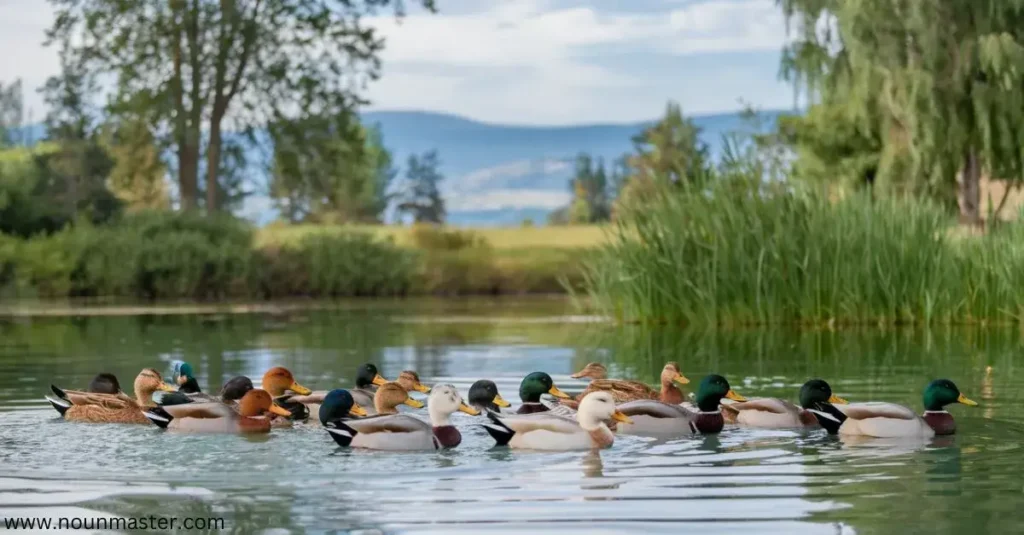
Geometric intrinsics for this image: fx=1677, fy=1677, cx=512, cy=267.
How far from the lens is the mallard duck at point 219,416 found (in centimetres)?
1114

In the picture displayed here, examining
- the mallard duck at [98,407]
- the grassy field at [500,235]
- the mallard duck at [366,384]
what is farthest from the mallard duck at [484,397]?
the grassy field at [500,235]

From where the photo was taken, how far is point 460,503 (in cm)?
814

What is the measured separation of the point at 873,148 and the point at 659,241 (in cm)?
1548

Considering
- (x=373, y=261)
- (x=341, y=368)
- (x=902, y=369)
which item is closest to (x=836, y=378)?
(x=902, y=369)

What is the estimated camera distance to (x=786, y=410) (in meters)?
11.5

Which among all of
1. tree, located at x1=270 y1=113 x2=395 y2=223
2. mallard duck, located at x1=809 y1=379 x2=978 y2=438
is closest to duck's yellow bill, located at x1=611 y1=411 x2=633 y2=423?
mallard duck, located at x1=809 y1=379 x2=978 y2=438

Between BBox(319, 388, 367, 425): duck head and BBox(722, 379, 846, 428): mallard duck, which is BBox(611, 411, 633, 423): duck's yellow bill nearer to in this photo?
BBox(722, 379, 846, 428): mallard duck

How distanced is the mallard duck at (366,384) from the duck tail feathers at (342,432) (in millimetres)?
2030

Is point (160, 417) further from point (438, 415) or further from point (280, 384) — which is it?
point (438, 415)

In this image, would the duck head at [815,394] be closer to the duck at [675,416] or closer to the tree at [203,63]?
the duck at [675,416]

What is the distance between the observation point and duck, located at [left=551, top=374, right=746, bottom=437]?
437 inches

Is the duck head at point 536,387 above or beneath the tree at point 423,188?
beneath

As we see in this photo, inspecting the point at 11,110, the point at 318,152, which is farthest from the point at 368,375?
the point at 11,110

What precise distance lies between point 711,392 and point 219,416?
329 cm
